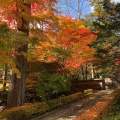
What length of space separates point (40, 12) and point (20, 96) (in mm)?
4813

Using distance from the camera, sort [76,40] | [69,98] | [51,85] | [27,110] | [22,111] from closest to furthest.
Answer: [22,111]
[27,110]
[51,85]
[69,98]
[76,40]

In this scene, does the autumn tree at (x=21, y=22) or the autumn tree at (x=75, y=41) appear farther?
the autumn tree at (x=75, y=41)

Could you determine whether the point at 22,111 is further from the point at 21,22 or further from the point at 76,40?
the point at 76,40

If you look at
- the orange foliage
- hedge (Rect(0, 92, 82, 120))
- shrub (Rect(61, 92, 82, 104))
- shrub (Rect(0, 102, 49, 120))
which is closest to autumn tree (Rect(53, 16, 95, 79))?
the orange foliage

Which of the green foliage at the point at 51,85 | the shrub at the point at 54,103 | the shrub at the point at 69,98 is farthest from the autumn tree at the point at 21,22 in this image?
the shrub at the point at 69,98

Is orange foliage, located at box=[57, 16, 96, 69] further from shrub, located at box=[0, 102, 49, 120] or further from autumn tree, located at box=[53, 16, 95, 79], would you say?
shrub, located at box=[0, 102, 49, 120]

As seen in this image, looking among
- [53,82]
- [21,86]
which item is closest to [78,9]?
[53,82]

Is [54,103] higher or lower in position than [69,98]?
lower

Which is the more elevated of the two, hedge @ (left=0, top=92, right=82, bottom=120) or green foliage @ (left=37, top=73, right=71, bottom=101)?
green foliage @ (left=37, top=73, right=71, bottom=101)

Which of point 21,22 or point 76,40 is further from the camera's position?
point 76,40

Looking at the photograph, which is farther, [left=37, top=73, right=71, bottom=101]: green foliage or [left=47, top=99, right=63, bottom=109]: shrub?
[left=37, top=73, right=71, bottom=101]: green foliage

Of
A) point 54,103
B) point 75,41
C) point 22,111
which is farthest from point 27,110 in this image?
point 75,41

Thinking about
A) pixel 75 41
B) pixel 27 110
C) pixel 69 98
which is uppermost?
pixel 75 41

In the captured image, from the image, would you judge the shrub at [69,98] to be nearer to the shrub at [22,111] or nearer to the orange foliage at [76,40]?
the shrub at [22,111]
